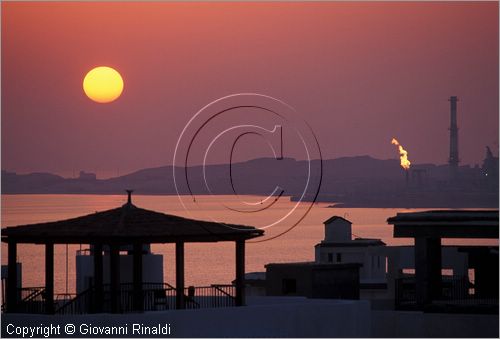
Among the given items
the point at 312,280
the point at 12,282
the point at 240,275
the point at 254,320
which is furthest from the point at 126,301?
the point at 312,280

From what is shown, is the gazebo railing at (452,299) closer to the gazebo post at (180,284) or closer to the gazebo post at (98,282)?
the gazebo post at (180,284)

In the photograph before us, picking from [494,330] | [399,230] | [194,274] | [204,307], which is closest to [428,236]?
[399,230]

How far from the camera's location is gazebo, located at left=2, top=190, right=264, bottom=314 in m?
36.7

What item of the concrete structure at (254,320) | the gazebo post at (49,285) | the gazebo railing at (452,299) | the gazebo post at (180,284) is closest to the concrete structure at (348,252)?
the gazebo railing at (452,299)

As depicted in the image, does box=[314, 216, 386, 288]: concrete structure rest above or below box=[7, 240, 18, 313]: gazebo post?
below

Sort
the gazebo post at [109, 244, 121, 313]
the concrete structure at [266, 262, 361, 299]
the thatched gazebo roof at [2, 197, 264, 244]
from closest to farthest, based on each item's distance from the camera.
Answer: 1. the gazebo post at [109, 244, 121, 313]
2. the thatched gazebo roof at [2, 197, 264, 244]
3. the concrete structure at [266, 262, 361, 299]

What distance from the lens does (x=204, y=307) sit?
3881 cm

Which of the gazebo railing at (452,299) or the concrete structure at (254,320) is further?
the gazebo railing at (452,299)

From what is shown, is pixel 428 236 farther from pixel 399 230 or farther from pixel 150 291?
pixel 150 291

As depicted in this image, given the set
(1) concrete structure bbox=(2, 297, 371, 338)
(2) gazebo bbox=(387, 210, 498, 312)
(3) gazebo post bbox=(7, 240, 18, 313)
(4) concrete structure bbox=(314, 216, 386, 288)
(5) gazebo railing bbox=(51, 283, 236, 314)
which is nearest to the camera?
(1) concrete structure bbox=(2, 297, 371, 338)

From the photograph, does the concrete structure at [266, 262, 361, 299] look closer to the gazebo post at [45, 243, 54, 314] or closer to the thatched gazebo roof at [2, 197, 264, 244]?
the thatched gazebo roof at [2, 197, 264, 244]

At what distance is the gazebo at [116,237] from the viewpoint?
3672 centimetres

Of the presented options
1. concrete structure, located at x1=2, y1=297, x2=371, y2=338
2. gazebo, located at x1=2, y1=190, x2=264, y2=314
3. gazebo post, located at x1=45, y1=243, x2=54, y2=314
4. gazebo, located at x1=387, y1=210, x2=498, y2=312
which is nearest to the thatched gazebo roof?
gazebo, located at x1=2, y1=190, x2=264, y2=314

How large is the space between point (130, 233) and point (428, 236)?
11518 millimetres
